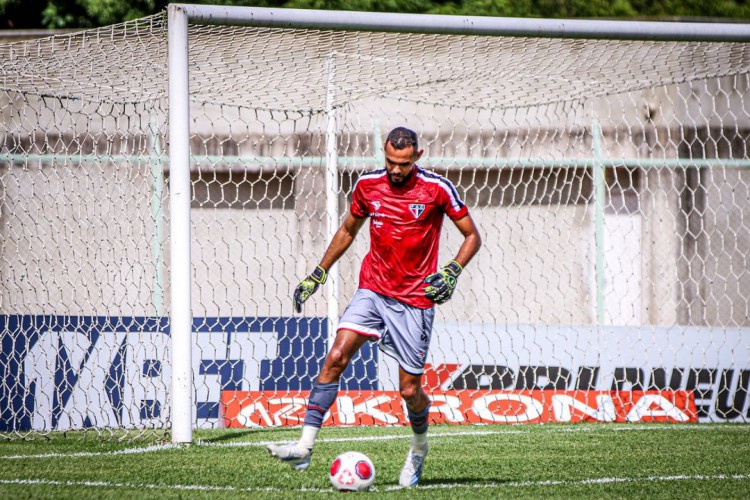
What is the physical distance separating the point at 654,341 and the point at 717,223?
457 centimetres

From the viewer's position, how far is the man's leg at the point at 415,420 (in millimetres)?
5191

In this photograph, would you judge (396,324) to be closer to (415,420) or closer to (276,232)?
(415,420)

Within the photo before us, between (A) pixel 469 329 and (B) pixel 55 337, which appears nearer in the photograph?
(B) pixel 55 337

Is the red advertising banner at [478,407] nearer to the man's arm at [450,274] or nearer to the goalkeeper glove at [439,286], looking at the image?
the man's arm at [450,274]

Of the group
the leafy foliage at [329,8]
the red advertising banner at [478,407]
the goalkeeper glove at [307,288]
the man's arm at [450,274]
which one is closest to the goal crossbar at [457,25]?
the man's arm at [450,274]

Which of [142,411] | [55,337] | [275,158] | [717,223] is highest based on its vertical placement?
[275,158]

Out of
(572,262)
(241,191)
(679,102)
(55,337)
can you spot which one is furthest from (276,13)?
(679,102)

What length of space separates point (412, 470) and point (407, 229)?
4.23 ft

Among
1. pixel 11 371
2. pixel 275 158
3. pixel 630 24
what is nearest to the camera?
pixel 630 24

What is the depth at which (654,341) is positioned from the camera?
29.4ft

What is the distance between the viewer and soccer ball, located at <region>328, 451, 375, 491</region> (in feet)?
15.7

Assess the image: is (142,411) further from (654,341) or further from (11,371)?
(654,341)

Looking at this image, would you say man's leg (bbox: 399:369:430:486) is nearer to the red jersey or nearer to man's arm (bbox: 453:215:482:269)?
the red jersey

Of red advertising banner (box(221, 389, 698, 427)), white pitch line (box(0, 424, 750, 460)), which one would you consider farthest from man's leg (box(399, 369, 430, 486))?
red advertising banner (box(221, 389, 698, 427))
